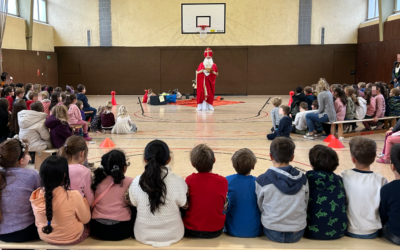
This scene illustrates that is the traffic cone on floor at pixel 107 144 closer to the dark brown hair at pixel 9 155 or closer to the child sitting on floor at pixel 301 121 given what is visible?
the child sitting on floor at pixel 301 121

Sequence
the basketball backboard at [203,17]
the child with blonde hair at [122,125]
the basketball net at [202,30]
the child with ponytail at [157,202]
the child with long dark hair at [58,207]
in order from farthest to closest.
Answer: the basketball net at [202,30] < the basketball backboard at [203,17] < the child with blonde hair at [122,125] < the child with ponytail at [157,202] < the child with long dark hair at [58,207]

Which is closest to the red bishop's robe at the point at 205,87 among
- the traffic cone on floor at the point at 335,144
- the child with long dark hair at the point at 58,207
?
the traffic cone on floor at the point at 335,144

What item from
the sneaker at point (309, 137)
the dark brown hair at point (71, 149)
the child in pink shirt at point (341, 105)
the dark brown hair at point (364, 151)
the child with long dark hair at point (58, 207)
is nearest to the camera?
the child with long dark hair at point (58, 207)

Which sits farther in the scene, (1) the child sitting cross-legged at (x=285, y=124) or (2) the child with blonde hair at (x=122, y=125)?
(2) the child with blonde hair at (x=122, y=125)

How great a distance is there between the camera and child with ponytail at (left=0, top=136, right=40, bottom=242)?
9.00 feet

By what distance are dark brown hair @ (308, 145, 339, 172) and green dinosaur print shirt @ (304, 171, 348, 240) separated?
0.05 m

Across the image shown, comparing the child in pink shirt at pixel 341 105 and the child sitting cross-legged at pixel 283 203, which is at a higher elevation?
the child in pink shirt at pixel 341 105

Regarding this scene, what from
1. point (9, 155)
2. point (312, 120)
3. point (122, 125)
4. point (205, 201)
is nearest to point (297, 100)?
point (312, 120)

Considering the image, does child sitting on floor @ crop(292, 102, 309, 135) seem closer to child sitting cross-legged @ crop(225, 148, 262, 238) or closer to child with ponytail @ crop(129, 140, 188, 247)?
child sitting cross-legged @ crop(225, 148, 262, 238)

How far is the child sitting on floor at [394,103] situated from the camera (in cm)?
878

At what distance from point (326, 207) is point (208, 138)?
17.7ft

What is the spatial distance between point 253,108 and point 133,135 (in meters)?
6.50

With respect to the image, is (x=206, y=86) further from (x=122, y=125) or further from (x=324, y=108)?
(x=324, y=108)

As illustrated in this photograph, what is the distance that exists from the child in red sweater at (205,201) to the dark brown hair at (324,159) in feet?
2.31
